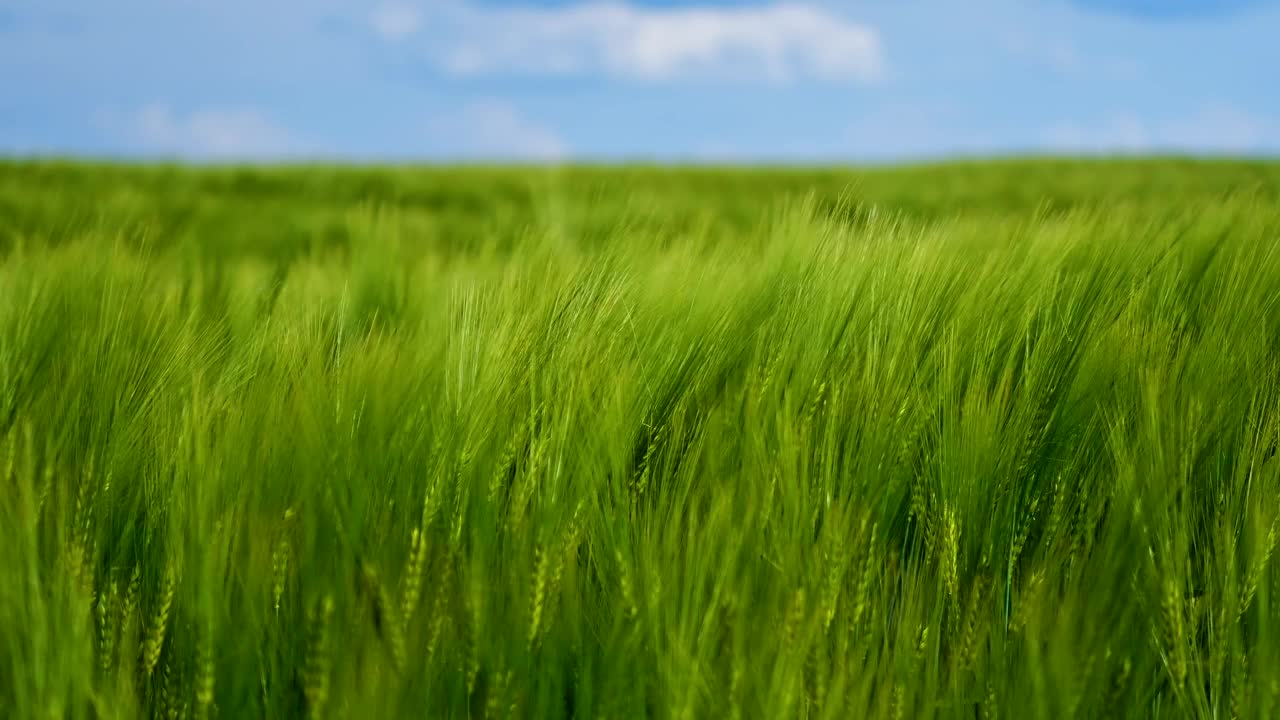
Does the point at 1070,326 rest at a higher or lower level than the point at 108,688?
higher

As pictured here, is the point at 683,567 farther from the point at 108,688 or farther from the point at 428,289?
the point at 428,289

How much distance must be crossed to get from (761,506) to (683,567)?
0.09 meters

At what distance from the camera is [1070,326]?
3.52 ft

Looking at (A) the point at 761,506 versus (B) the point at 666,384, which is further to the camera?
(B) the point at 666,384

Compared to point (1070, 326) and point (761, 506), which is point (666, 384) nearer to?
point (761, 506)

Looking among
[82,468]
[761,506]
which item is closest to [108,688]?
[82,468]

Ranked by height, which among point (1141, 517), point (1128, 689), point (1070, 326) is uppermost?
point (1070, 326)

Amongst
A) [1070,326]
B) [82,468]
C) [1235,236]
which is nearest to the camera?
[82,468]

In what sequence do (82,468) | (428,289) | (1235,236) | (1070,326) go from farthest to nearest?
1. (428,289)
2. (1235,236)
3. (1070,326)
4. (82,468)

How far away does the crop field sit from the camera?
2.18 ft

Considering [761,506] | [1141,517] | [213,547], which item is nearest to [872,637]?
[761,506]

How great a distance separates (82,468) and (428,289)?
0.74 meters

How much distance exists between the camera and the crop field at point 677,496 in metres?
0.66

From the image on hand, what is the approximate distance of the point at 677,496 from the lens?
0.75 meters
